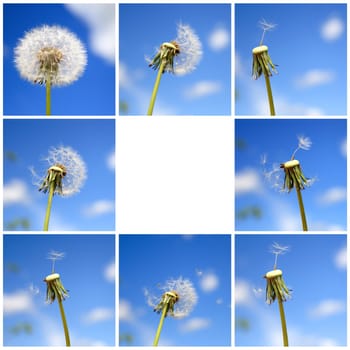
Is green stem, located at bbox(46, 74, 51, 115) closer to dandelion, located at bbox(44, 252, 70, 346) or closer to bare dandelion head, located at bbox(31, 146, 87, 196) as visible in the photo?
bare dandelion head, located at bbox(31, 146, 87, 196)

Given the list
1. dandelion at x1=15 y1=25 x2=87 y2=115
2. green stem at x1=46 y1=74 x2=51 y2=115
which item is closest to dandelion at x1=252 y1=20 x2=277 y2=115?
dandelion at x1=15 y1=25 x2=87 y2=115

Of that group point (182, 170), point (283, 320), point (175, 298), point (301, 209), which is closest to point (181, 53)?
point (182, 170)

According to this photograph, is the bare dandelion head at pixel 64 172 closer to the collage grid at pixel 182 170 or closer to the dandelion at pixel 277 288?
the collage grid at pixel 182 170

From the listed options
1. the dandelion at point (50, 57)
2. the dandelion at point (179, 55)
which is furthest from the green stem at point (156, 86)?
the dandelion at point (50, 57)

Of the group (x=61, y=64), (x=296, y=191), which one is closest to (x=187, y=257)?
(x=296, y=191)

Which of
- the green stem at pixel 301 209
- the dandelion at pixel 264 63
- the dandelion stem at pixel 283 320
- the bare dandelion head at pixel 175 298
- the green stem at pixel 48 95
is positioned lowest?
the dandelion stem at pixel 283 320

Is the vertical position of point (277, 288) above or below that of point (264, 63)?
below

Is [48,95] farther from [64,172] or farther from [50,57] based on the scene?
[64,172]
